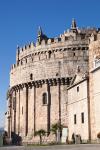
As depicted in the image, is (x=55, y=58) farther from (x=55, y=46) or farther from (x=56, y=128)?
(x=56, y=128)

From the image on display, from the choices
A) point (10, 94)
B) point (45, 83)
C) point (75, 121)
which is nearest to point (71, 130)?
point (75, 121)

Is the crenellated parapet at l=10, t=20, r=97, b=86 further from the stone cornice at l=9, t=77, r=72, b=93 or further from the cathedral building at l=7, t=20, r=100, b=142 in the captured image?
the stone cornice at l=9, t=77, r=72, b=93

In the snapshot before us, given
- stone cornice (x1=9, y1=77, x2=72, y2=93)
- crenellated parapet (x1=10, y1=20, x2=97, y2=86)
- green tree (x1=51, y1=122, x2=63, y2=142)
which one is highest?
crenellated parapet (x1=10, y1=20, x2=97, y2=86)

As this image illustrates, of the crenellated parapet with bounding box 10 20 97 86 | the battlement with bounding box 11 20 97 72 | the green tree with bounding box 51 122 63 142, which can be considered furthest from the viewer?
the battlement with bounding box 11 20 97 72

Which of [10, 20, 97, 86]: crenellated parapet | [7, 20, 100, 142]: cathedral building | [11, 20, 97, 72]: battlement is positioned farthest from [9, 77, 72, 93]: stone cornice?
[11, 20, 97, 72]: battlement

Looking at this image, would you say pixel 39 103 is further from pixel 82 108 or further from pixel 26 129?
pixel 82 108

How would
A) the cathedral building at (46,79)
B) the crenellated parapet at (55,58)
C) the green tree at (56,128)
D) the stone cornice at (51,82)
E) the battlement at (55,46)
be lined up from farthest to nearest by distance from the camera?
the battlement at (55,46), the crenellated parapet at (55,58), the stone cornice at (51,82), the cathedral building at (46,79), the green tree at (56,128)

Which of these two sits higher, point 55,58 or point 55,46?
point 55,46

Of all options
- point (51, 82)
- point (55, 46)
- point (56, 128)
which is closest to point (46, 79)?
point (51, 82)

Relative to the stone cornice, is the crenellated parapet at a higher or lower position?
higher

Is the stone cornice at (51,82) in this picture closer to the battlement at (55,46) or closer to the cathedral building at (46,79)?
the cathedral building at (46,79)

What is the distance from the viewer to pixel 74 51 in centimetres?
5853

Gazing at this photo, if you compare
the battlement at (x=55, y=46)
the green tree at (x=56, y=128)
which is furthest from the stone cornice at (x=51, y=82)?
the green tree at (x=56, y=128)

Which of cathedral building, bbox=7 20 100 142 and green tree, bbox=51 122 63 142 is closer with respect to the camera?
A: green tree, bbox=51 122 63 142
